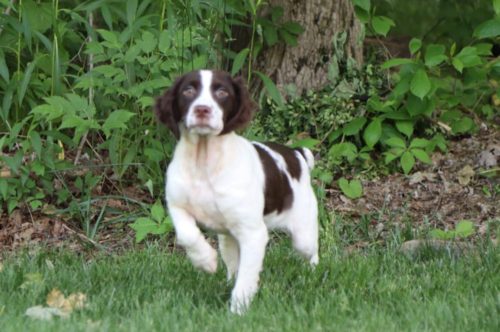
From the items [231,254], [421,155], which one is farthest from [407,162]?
[231,254]

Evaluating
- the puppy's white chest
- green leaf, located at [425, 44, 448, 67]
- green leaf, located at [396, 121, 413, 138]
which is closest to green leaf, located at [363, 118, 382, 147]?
green leaf, located at [396, 121, 413, 138]

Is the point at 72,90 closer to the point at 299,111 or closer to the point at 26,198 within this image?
the point at 26,198

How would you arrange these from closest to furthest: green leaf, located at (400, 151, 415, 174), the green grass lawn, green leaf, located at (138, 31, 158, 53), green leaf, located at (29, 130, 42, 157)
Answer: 1. the green grass lawn
2. green leaf, located at (138, 31, 158, 53)
3. green leaf, located at (29, 130, 42, 157)
4. green leaf, located at (400, 151, 415, 174)

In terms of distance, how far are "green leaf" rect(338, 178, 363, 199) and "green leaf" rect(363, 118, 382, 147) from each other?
49 centimetres

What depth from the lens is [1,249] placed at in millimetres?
6934

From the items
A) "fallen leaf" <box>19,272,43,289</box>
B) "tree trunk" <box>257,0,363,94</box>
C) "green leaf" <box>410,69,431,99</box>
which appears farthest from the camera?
"tree trunk" <box>257,0,363,94</box>

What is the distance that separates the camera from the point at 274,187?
538cm

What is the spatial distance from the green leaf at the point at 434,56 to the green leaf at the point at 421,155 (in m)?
0.66

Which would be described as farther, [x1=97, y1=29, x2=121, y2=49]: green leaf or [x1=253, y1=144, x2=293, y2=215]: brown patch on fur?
[x1=97, y1=29, x2=121, y2=49]: green leaf

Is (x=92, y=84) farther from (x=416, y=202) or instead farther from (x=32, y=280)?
(x=416, y=202)

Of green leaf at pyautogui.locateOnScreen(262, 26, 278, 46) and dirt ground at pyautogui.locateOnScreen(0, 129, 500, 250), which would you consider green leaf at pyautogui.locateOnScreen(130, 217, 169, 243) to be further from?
green leaf at pyautogui.locateOnScreen(262, 26, 278, 46)

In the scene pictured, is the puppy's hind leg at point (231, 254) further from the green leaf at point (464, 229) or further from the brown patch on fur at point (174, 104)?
the green leaf at point (464, 229)

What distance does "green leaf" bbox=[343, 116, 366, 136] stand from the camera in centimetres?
804

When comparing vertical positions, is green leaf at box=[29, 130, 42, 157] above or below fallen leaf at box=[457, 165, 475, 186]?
above
